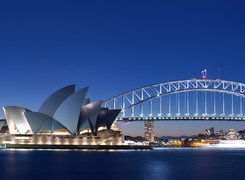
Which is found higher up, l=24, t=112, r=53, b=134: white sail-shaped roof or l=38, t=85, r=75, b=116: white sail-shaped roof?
l=38, t=85, r=75, b=116: white sail-shaped roof

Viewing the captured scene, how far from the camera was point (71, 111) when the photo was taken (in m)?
80.9

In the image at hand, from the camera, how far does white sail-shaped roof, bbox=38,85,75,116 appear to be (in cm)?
8200

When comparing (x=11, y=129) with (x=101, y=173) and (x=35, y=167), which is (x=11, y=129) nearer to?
(x=35, y=167)

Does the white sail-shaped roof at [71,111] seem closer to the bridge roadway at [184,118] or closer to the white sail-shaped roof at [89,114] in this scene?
the white sail-shaped roof at [89,114]

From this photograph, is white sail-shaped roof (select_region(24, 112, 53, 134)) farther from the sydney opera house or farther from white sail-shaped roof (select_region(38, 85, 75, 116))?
white sail-shaped roof (select_region(38, 85, 75, 116))

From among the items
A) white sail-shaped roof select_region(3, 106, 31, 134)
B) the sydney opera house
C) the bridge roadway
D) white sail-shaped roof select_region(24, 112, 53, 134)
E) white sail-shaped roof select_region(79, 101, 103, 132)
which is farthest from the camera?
the bridge roadway

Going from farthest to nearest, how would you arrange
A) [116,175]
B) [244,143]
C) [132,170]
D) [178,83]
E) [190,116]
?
1. [244,143]
2. [178,83]
3. [190,116]
4. [132,170]
5. [116,175]

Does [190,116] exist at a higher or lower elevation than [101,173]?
higher

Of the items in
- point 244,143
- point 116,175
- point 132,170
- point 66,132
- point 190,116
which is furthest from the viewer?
point 244,143

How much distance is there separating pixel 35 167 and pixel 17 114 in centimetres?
4236

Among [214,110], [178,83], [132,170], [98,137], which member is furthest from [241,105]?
[132,170]

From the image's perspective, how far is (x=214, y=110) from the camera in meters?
99.2

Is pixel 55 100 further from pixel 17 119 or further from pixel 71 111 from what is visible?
pixel 17 119

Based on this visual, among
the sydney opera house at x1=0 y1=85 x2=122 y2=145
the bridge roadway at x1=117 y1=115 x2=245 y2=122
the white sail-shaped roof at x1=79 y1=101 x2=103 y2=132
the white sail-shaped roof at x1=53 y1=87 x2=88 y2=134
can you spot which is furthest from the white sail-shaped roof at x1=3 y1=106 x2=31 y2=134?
the bridge roadway at x1=117 y1=115 x2=245 y2=122
